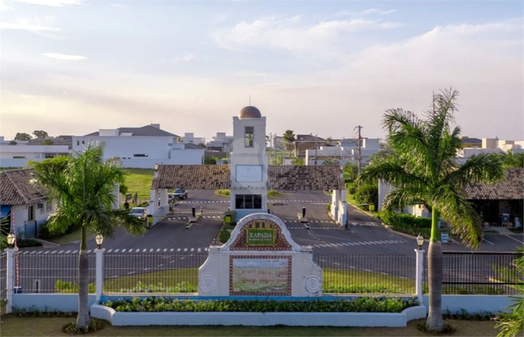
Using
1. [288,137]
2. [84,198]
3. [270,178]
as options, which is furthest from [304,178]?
[288,137]

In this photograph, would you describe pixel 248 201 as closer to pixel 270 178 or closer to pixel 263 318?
pixel 270 178

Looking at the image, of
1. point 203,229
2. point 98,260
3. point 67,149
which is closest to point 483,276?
point 98,260

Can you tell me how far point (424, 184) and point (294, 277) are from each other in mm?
5086

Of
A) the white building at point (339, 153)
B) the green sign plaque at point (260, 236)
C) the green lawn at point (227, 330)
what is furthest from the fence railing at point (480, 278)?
the white building at point (339, 153)

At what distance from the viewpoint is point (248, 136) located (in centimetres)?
3869

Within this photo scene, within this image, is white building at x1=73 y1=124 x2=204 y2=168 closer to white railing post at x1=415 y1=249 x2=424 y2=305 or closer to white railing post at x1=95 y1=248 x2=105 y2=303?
white railing post at x1=95 y1=248 x2=105 y2=303

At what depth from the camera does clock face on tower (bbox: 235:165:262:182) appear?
3903cm

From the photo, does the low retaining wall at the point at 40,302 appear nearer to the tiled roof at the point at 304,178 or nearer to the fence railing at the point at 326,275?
the fence railing at the point at 326,275

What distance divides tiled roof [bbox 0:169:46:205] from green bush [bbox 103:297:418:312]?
17.1m

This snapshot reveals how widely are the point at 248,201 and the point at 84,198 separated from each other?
23571 millimetres

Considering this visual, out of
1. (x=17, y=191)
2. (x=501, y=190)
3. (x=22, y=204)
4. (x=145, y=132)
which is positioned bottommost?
(x=22, y=204)

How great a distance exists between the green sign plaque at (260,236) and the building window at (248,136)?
71.0 feet

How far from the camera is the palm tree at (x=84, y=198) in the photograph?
1609 cm

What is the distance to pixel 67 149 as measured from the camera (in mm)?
84375
